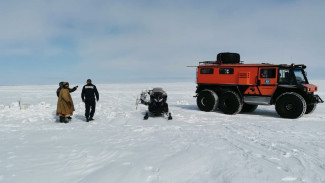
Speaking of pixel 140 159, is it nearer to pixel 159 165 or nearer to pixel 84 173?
pixel 159 165

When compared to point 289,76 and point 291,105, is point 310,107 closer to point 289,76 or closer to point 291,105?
point 291,105

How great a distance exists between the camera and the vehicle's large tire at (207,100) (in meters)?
13.1

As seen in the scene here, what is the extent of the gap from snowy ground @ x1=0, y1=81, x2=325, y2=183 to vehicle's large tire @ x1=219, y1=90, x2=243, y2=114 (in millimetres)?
2886

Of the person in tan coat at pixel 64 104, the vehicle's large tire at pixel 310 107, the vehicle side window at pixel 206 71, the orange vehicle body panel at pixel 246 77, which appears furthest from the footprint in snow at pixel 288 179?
the vehicle side window at pixel 206 71

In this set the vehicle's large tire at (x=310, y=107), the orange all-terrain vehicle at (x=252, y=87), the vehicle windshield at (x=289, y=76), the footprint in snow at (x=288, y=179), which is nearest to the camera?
the footprint in snow at (x=288, y=179)

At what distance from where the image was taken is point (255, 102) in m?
12.1

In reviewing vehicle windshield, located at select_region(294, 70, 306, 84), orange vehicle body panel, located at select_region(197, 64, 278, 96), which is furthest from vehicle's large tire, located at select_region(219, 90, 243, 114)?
vehicle windshield, located at select_region(294, 70, 306, 84)

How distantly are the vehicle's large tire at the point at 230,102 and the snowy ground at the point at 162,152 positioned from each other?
114 inches

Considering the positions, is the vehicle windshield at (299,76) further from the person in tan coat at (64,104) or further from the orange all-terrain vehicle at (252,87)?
the person in tan coat at (64,104)

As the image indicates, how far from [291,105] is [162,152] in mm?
7680

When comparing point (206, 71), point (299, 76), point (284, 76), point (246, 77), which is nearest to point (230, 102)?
point (246, 77)

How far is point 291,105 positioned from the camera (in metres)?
11.1

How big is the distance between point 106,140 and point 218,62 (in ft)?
26.3

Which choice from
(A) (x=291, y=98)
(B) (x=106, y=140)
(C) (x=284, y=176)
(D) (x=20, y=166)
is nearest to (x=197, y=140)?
(B) (x=106, y=140)
